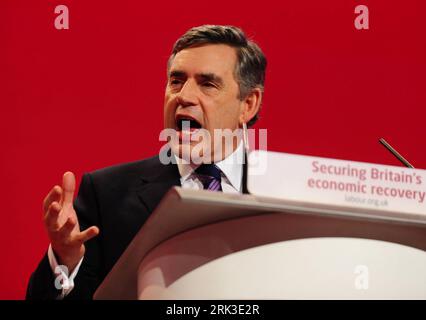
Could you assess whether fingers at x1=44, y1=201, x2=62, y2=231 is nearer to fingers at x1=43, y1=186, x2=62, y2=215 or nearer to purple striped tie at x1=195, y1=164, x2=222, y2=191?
fingers at x1=43, y1=186, x2=62, y2=215

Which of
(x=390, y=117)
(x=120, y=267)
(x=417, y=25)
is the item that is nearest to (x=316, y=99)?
(x=390, y=117)

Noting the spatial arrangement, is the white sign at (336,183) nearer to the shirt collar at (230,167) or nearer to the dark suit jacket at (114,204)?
the dark suit jacket at (114,204)

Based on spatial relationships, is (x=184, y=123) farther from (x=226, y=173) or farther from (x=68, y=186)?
(x=68, y=186)

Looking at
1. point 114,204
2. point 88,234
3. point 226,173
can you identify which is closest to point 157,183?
point 114,204

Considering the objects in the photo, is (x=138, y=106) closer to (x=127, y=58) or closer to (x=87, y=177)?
(x=127, y=58)

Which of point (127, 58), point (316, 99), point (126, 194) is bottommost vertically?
point (126, 194)

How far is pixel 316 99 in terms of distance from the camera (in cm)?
235

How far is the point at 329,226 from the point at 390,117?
145cm

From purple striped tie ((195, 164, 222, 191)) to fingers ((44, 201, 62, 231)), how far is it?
627 mm

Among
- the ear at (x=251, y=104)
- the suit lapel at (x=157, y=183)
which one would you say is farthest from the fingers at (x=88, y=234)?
the ear at (x=251, y=104)

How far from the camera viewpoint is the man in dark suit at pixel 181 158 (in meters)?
1.72

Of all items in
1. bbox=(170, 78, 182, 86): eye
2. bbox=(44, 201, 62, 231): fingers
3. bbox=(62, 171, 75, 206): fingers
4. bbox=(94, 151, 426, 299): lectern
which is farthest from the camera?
bbox=(170, 78, 182, 86): eye

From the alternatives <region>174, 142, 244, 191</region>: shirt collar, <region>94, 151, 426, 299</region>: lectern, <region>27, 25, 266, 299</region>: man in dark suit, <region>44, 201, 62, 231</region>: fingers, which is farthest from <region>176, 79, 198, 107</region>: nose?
<region>94, 151, 426, 299</region>: lectern

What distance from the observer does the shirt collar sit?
→ 1874 mm
